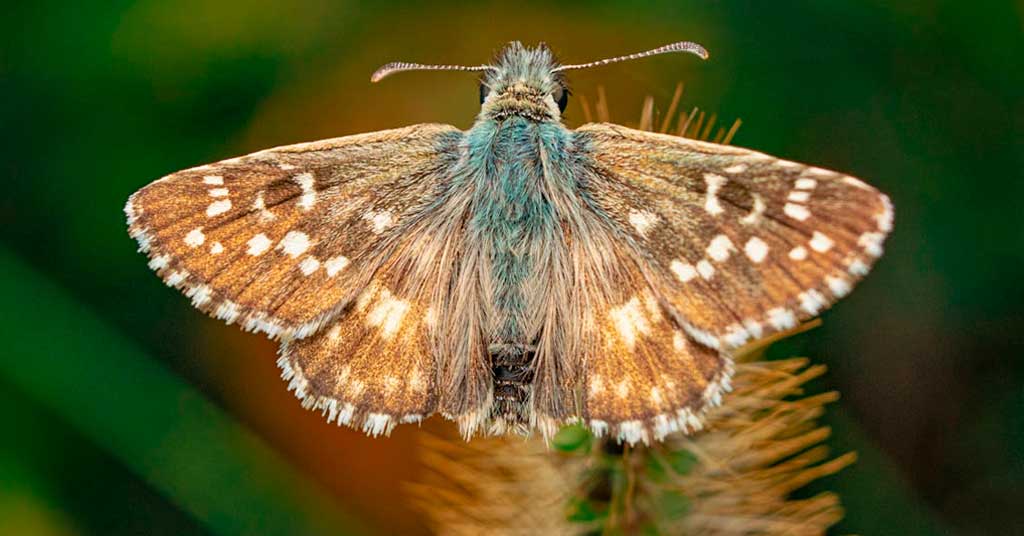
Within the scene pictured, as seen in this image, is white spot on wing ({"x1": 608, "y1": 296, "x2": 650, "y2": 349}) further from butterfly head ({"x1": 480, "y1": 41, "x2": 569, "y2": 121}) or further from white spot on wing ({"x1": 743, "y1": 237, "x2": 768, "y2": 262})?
butterfly head ({"x1": 480, "y1": 41, "x2": 569, "y2": 121})

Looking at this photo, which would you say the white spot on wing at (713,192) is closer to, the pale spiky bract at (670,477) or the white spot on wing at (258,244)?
the pale spiky bract at (670,477)

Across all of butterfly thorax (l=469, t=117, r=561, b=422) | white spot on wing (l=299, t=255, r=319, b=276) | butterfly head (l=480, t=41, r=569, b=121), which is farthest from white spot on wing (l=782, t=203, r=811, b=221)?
white spot on wing (l=299, t=255, r=319, b=276)

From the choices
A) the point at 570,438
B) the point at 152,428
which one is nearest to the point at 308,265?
the point at 570,438

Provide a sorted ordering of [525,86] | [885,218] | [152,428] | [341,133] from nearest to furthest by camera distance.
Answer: [885,218], [525,86], [152,428], [341,133]

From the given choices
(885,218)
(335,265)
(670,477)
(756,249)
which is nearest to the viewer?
(885,218)

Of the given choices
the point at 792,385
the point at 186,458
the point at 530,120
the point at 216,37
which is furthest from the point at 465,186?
the point at 216,37

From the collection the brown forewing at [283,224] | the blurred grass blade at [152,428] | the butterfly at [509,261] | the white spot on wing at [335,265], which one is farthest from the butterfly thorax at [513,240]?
the blurred grass blade at [152,428]

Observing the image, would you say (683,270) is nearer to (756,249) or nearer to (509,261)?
(756,249)

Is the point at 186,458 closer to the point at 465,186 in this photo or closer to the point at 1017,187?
the point at 465,186
